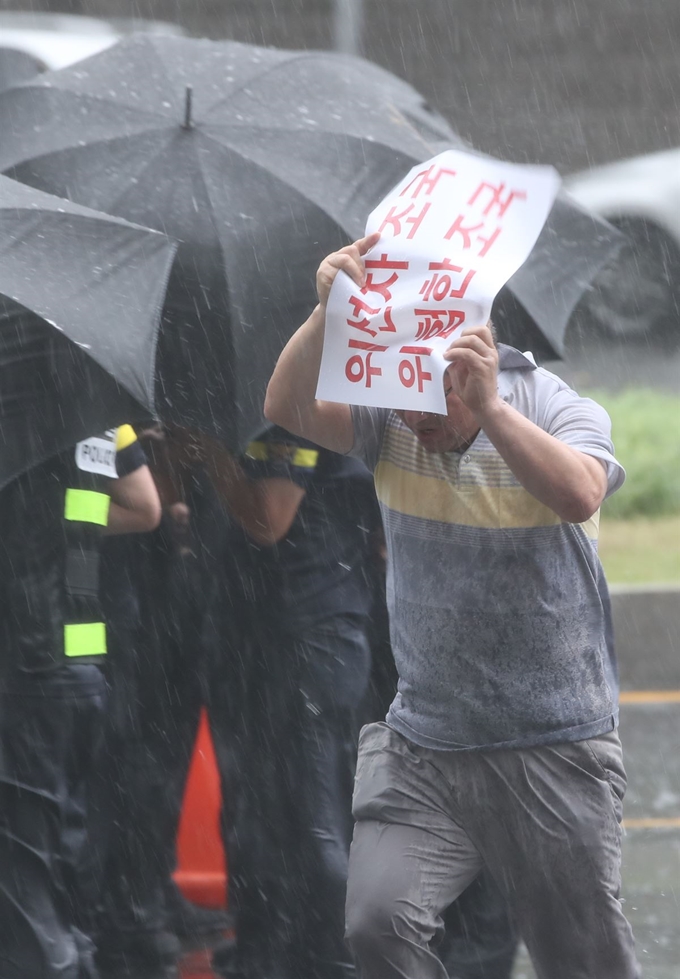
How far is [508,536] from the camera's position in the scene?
10.9ft

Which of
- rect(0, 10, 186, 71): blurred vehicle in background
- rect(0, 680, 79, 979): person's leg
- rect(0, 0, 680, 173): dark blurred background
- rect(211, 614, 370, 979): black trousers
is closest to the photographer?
rect(0, 680, 79, 979): person's leg

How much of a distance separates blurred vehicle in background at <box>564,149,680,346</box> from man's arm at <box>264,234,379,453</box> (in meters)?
10.1

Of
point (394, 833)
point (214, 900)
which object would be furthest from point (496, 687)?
point (214, 900)

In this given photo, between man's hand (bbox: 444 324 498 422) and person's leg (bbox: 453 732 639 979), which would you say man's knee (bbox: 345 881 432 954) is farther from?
man's hand (bbox: 444 324 498 422)

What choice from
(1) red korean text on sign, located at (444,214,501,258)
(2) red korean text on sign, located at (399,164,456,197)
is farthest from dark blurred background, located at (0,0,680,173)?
(1) red korean text on sign, located at (444,214,501,258)

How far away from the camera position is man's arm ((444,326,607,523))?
311 cm

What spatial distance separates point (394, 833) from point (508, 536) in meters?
0.67

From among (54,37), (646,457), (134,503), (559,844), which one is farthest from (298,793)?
(54,37)

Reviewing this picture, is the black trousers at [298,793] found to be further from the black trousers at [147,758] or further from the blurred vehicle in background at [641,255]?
the blurred vehicle in background at [641,255]

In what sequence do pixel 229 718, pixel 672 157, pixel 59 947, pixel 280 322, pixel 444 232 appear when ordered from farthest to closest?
1. pixel 672 157
2. pixel 229 718
3. pixel 280 322
4. pixel 59 947
5. pixel 444 232

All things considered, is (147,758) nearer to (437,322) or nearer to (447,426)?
(447,426)

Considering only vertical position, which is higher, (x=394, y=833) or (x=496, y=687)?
(x=496, y=687)

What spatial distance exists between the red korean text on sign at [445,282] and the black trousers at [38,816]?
1.48 meters

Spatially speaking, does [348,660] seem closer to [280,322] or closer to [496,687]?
[280,322]
